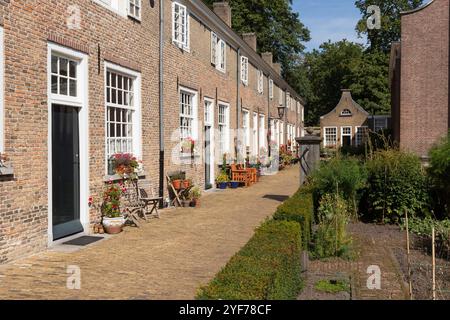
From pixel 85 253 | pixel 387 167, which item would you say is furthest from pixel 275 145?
pixel 85 253

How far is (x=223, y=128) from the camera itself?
20016 mm

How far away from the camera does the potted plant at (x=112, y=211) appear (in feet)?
30.4

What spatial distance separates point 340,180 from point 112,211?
4806 millimetres

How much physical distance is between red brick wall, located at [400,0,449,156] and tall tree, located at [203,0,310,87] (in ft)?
74.0

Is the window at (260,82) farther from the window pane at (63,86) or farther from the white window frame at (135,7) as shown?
the window pane at (63,86)

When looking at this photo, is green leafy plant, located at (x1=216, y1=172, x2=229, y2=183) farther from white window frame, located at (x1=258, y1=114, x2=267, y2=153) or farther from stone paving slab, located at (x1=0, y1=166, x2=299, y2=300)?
white window frame, located at (x1=258, y1=114, x2=267, y2=153)

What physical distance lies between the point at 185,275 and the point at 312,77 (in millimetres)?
61476

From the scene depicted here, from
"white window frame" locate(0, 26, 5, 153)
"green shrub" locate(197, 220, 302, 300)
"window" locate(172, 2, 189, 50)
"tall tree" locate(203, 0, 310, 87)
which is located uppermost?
"tall tree" locate(203, 0, 310, 87)

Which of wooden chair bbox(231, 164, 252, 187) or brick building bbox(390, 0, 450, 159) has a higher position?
brick building bbox(390, 0, 450, 159)

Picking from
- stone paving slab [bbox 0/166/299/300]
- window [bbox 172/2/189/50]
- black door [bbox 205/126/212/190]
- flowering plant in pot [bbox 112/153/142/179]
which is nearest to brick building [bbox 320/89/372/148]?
black door [bbox 205/126/212/190]

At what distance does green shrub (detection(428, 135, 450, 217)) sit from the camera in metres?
9.11

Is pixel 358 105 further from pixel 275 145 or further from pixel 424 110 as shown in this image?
pixel 424 110

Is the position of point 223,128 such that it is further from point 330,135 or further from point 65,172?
point 330,135

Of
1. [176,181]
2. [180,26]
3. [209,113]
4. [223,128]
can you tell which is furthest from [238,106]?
[176,181]
